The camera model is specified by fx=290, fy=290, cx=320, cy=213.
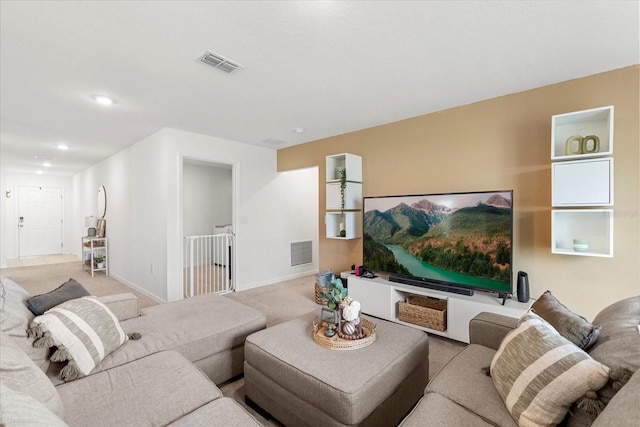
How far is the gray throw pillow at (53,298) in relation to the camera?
1.62m

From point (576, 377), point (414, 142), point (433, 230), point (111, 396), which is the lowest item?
point (111, 396)

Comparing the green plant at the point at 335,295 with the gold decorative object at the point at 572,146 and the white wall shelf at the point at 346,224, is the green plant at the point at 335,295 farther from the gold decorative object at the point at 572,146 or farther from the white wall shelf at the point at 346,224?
the gold decorative object at the point at 572,146

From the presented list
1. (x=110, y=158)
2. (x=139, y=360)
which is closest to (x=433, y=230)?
(x=139, y=360)

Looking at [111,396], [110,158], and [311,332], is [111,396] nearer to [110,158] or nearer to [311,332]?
[311,332]

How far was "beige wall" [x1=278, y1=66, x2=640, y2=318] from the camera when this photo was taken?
2.21 meters

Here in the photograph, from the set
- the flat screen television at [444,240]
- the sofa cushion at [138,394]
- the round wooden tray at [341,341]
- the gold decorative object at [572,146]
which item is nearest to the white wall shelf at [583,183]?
the gold decorative object at [572,146]

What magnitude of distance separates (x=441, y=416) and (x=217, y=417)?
0.88 meters

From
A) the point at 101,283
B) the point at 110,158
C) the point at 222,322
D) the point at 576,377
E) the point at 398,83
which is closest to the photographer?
the point at 576,377

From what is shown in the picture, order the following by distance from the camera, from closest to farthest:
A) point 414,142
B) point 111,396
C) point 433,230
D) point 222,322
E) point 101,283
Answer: point 111,396 < point 222,322 < point 433,230 < point 414,142 < point 101,283

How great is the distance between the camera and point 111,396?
4.18ft

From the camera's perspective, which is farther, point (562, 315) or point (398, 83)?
point (398, 83)

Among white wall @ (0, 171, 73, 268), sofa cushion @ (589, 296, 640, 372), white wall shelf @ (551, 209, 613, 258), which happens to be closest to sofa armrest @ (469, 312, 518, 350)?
sofa cushion @ (589, 296, 640, 372)

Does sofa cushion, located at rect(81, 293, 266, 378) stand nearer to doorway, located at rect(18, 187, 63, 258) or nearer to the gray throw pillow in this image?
the gray throw pillow

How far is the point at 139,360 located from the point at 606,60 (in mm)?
3665
